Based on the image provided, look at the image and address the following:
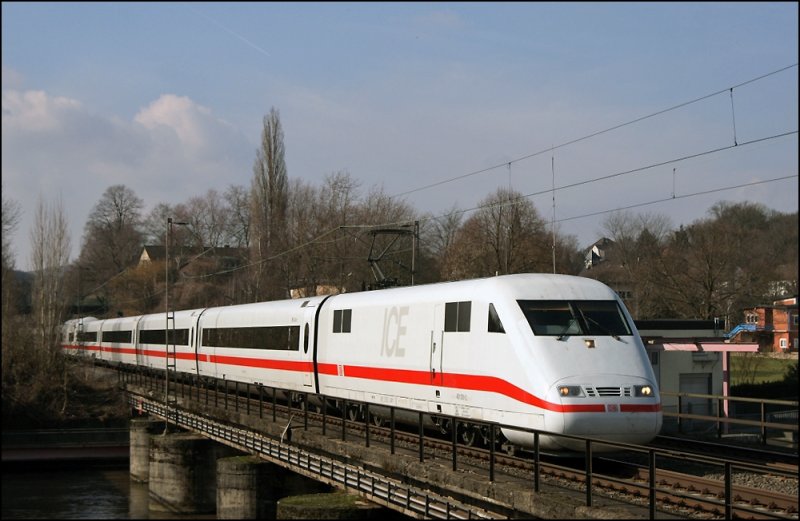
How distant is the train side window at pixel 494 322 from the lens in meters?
16.4

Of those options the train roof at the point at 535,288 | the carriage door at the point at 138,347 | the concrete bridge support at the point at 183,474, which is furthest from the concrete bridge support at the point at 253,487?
the carriage door at the point at 138,347

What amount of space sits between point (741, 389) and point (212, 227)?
52899 millimetres

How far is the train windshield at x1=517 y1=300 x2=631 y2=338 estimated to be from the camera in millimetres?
15820

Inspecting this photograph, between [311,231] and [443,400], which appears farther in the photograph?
[311,231]

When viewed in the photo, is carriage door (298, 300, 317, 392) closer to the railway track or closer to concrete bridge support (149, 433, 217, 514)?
the railway track

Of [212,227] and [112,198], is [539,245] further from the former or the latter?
[112,198]

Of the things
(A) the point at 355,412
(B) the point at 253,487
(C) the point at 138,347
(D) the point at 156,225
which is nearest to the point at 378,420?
(A) the point at 355,412

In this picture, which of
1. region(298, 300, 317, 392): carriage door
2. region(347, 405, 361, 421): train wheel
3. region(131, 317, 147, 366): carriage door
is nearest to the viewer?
region(347, 405, 361, 421): train wheel

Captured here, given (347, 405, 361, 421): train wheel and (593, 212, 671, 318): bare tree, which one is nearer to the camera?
(347, 405, 361, 421): train wheel

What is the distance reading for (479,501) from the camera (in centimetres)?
1392

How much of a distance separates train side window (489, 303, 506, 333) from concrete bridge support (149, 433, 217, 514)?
2116 centimetres

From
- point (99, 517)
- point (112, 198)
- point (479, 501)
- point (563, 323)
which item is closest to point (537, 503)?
point (479, 501)

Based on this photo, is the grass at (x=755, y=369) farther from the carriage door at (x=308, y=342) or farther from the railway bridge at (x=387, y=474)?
the carriage door at (x=308, y=342)

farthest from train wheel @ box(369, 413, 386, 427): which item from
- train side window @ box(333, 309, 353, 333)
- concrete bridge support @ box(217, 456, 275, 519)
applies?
concrete bridge support @ box(217, 456, 275, 519)
